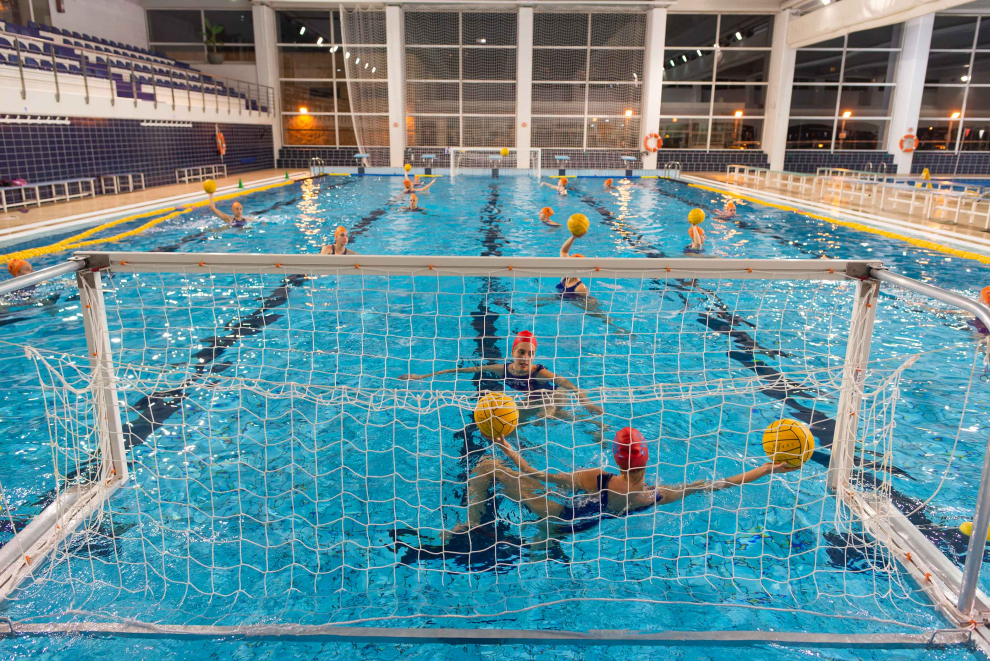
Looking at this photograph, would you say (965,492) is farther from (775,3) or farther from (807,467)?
(775,3)

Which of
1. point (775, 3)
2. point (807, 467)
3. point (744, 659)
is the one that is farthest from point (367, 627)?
point (775, 3)

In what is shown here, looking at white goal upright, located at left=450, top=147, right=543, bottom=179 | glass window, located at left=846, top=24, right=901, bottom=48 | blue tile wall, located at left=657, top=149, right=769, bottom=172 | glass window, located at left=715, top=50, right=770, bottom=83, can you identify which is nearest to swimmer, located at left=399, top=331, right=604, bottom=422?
white goal upright, located at left=450, top=147, right=543, bottom=179

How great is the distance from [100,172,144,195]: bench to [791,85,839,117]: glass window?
20.4 meters

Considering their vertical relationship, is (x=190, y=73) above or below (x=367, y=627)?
above

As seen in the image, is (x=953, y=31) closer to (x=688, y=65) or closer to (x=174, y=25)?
(x=688, y=65)

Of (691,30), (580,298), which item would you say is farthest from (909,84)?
(580,298)

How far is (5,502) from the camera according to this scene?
2859 mm

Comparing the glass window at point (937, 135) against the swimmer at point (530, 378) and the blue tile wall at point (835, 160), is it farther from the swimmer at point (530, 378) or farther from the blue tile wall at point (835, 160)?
the swimmer at point (530, 378)

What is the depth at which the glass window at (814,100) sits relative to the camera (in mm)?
21156

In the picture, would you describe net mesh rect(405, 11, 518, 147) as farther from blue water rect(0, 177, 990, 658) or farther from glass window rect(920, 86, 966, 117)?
blue water rect(0, 177, 990, 658)

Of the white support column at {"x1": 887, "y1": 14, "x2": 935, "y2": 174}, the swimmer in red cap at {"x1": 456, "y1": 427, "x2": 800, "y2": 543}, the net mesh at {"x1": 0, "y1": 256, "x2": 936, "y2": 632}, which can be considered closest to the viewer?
the net mesh at {"x1": 0, "y1": 256, "x2": 936, "y2": 632}

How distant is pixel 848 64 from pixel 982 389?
2072cm

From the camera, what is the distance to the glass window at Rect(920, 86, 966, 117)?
2064 centimetres

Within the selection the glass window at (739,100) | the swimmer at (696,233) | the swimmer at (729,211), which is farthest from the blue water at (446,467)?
the glass window at (739,100)
